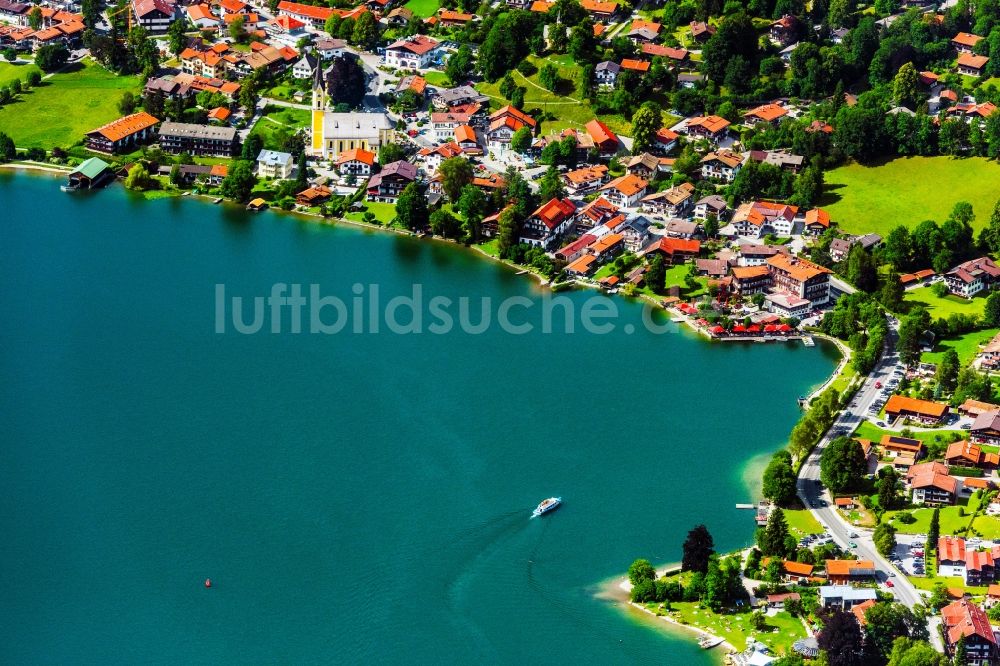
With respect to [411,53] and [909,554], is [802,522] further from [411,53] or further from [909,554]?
[411,53]

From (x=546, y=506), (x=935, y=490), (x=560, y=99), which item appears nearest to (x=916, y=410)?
(x=935, y=490)

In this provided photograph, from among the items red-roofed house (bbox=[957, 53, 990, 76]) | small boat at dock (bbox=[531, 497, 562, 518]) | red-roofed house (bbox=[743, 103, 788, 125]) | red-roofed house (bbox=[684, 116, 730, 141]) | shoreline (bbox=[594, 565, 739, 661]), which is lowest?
shoreline (bbox=[594, 565, 739, 661])

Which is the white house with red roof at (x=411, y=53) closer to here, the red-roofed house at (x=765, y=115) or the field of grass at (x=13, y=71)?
the red-roofed house at (x=765, y=115)

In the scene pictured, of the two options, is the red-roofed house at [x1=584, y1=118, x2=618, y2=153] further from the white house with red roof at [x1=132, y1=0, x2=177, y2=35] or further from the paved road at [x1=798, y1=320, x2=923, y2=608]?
the white house with red roof at [x1=132, y1=0, x2=177, y2=35]

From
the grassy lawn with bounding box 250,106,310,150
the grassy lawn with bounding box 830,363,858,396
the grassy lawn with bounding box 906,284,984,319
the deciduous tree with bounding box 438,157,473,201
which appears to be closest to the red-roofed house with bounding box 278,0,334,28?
the grassy lawn with bounding box 250,106,310,150

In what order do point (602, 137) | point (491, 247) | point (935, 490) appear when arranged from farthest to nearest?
point (602, 137) → point (491, 247) → point (935, 490)
